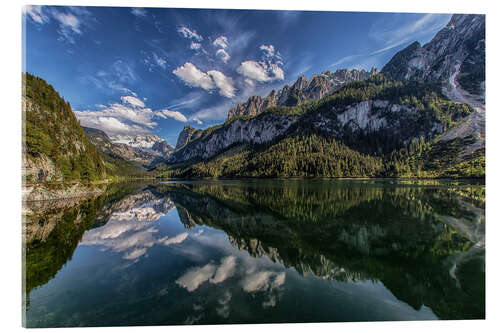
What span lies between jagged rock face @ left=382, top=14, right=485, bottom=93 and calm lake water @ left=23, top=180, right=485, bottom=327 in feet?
545

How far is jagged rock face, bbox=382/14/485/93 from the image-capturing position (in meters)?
121

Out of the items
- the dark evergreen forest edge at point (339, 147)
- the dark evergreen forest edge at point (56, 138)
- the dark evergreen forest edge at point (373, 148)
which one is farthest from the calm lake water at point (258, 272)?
the dark evergreen forest edge at point (373, 148)

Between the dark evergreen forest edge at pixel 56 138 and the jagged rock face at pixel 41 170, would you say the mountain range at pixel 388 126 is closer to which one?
the dark evergreen forest edge at pixel 56 138

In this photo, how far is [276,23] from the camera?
1059 centimetres

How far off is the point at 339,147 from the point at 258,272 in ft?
416

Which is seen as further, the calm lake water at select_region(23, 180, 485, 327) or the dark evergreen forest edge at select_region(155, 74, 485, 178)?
the dark evergreen forest edge at select_region(155, 74, 485, 178)

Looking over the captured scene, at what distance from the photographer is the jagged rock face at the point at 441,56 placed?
121106mm

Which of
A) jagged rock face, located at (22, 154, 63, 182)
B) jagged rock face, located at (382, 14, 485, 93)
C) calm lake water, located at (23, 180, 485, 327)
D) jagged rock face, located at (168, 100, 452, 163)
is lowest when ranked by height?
calm lake water, located at (23, 180, 485, 327)

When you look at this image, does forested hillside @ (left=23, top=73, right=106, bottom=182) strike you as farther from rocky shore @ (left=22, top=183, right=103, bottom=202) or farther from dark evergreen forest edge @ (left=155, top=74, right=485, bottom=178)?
dark evergreen forest edge @ (left=155, top=74, right=485, bottom=178)

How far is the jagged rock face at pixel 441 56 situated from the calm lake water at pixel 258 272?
545 ft

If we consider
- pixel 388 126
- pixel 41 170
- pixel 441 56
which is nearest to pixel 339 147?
pixel 388 126

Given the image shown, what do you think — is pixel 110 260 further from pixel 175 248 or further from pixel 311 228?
pixel 311 228

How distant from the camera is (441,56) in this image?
15188cm

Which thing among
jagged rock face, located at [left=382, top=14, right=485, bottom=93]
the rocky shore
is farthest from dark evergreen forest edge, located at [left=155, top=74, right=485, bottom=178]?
the rocky shore
